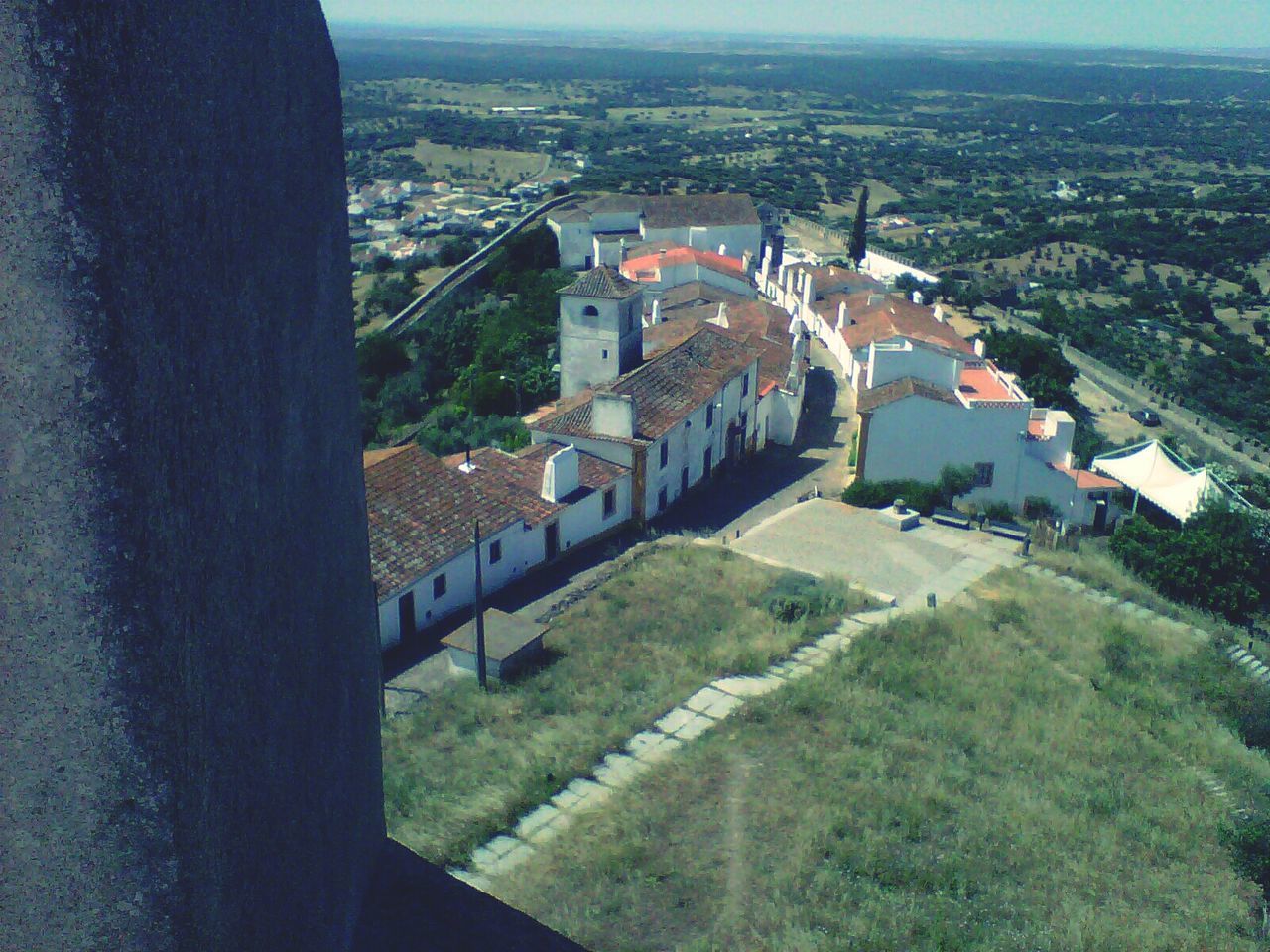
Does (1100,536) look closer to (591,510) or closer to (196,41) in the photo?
(591,510)

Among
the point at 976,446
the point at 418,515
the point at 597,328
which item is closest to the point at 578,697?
the point at 418,515

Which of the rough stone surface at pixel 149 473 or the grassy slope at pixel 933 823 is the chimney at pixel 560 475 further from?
the rough stone surface at pixel 149 473

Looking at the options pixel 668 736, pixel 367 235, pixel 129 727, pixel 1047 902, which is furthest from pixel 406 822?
pixel 367 235

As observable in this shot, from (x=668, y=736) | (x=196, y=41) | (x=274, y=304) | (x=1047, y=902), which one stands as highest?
(x=196, y=41)

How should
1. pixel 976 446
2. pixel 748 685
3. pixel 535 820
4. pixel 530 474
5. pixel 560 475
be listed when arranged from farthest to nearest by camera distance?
pixel 976 446 < pixel 530 474 < pixel 560 475 < pixel 748 685 < pixel 535 820

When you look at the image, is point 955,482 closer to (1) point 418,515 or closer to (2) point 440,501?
(2) point 440,501

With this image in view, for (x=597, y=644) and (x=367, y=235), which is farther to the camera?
(x=367, y=235)

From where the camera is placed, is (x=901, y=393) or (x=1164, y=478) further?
(x=1164, y=478)
